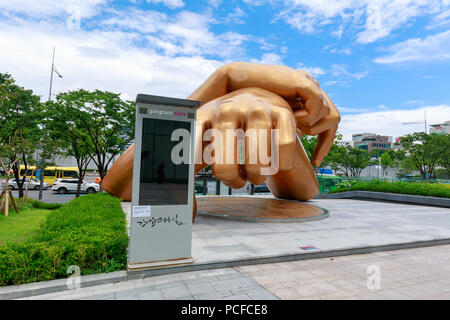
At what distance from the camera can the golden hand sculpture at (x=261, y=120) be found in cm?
775

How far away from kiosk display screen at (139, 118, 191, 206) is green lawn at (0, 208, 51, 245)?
3682mm

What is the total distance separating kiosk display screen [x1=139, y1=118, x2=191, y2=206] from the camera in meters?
4.86

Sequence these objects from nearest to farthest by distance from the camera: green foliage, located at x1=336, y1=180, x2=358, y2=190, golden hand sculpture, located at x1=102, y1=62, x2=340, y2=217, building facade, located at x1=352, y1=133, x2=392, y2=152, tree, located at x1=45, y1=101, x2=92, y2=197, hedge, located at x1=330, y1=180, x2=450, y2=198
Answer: golden hand sculpture, located at x1=102, y1=62, x2=340, y2=217 → tree, located at x1=45, y1=101, x2=92, y2=197 → hedge, located at x1=330, y1=180, x2=450, y2=198 → green foliage, located at x1=336, y1=180, x2=358, y2=190 → building facade, located at x1=352, y1=133, x2=392, y2=152

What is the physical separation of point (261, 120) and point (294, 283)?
4359 millimetres

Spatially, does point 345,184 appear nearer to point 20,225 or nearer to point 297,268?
point 297,268

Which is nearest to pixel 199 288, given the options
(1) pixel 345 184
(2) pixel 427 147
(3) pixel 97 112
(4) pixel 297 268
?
(4) pixel 297 268

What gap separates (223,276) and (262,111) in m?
4.54

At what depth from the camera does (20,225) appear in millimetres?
8219

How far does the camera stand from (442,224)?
9.91m

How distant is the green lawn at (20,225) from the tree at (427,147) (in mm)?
37257

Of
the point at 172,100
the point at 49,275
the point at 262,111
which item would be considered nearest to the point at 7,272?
the point at 49,275

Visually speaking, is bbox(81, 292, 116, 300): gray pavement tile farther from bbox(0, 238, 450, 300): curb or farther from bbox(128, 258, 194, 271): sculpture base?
bbox(128, 258, 194, 271): sculpture base

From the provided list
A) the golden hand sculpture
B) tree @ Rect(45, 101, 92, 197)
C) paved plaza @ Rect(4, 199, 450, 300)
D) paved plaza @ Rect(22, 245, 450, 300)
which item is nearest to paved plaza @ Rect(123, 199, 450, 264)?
paved plaza @ Rect(4, 199, 450, 300)
